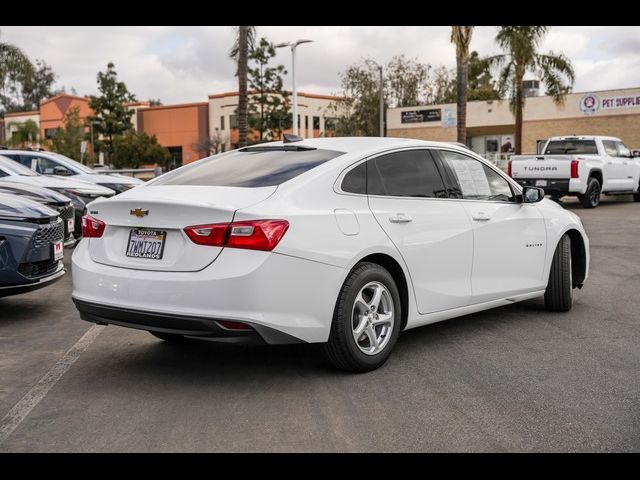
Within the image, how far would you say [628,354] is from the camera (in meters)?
5.63

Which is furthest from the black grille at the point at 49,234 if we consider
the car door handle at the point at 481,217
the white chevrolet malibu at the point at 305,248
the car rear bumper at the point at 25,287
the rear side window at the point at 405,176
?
the car door handle at the point at 481,217

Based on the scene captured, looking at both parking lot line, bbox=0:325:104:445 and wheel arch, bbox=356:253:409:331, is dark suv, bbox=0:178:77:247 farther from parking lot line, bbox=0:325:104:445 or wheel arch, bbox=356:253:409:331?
wheel arch, bbox=356:253:409:331

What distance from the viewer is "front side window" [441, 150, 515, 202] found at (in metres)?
6.29

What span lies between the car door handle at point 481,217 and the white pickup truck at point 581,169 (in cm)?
1362

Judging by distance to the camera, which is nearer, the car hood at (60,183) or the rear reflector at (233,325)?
the rear reflector at (233,325)

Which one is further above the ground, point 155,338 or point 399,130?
point 399,130

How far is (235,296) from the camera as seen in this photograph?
4516 millimetres

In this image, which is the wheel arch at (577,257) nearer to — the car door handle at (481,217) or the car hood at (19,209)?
the car door handle at (481,217)

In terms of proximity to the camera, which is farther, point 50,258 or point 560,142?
point 560,142

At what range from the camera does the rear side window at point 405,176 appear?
18.1 feet

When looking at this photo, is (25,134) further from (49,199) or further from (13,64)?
(49,199)
